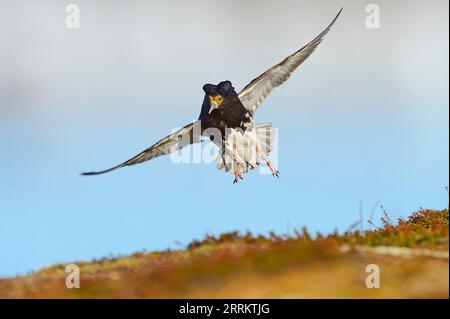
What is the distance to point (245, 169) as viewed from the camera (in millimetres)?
19750

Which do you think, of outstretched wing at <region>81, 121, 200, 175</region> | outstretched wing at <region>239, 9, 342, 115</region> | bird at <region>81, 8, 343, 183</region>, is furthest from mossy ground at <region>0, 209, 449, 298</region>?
outstretched wing at <region>239, 9, 342, 115</region>

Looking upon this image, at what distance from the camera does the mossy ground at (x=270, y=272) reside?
9.69 metres

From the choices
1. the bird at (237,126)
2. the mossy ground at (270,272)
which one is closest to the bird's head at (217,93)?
the bird at (237,126)

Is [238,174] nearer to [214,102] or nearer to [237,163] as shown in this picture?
[237,163]

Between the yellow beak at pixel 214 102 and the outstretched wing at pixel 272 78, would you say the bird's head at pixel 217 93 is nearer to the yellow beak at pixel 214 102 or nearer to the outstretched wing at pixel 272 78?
the yellow beak at pixel 214 102

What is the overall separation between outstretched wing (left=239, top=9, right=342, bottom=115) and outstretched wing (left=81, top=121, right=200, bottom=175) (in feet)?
6.58

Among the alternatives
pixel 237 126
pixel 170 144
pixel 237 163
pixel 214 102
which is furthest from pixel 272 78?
pixel 170 144

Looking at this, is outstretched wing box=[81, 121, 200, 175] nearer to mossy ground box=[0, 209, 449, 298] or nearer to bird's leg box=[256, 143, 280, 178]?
bird's leg box=[256, 143, 280, 178]

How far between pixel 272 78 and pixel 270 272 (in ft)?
33.7

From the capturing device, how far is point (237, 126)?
63.5 feet

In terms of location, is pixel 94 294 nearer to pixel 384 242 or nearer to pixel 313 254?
pixel 313 254
